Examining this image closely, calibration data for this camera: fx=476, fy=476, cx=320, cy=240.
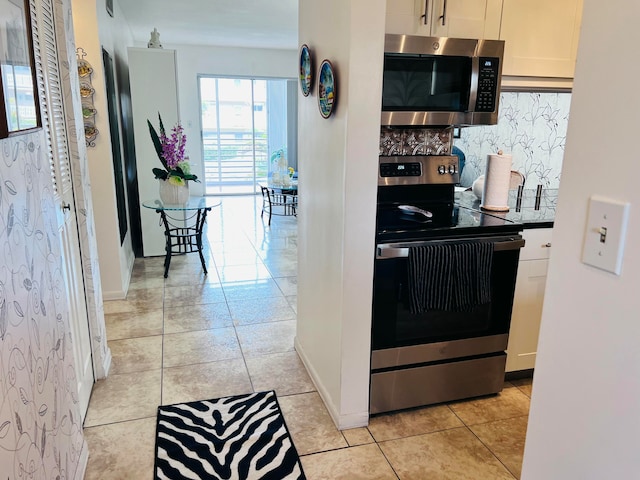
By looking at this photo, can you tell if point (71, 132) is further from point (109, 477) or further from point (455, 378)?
point (455, 378)

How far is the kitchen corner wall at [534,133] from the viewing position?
3229 millimetres

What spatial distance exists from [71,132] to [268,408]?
1660 mm

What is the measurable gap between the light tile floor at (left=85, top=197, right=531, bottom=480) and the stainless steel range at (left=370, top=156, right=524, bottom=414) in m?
0.15

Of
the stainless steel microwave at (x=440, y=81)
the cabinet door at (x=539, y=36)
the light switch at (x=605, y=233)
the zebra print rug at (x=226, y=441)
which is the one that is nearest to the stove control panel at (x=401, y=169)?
the stainless steel microwave at (x=440, y=81)

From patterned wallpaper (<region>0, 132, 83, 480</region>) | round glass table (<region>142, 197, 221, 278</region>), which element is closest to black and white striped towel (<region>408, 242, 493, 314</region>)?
patterned wallpaper (<region>0, 132, 83, 480</region>)

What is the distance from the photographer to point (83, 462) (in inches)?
74.4

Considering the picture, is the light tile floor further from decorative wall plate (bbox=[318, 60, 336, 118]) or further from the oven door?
decorative wall plate (bbox=[318, 60, 336, 118])

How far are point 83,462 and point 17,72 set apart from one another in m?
1.47

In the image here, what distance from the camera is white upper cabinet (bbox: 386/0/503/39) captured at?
2.23 meters

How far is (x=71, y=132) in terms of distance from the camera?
7.65 ft

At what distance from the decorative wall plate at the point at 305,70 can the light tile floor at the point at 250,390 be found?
5.03ft

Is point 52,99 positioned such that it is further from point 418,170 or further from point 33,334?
point 418,170

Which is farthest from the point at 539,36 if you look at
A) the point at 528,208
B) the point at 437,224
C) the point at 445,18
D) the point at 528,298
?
the point at 528,298

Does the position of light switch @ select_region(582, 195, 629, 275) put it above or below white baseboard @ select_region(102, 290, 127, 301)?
above
